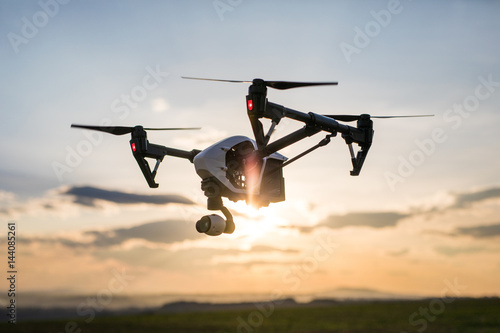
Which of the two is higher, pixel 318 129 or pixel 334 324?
pixel 318 129

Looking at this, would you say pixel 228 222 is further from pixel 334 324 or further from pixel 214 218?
pixel 334 324

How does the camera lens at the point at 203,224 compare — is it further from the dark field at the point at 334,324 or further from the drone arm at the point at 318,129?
the dark field at the point at 334,324

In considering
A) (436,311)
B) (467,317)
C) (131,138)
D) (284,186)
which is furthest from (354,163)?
(436,311)

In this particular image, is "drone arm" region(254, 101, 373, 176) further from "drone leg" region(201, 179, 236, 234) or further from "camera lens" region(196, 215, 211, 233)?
"camera lens" region(196, 215, 211, 233)

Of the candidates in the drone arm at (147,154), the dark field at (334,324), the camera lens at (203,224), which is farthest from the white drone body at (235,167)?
the dark field at (334,324)

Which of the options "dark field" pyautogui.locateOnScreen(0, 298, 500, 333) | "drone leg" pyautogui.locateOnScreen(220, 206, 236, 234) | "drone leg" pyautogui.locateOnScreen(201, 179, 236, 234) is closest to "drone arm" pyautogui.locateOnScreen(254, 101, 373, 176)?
"drone leg" pyautogui.locateOnScreen(201, 179, 236, 234)

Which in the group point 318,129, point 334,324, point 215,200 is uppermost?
point 318,129

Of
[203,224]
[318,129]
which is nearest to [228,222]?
[203,224]

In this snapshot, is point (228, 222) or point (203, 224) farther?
point (228, 222)

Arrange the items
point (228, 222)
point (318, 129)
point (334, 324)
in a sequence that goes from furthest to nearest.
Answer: point (334, 324) < point (228, 222) < point (318, 129)
